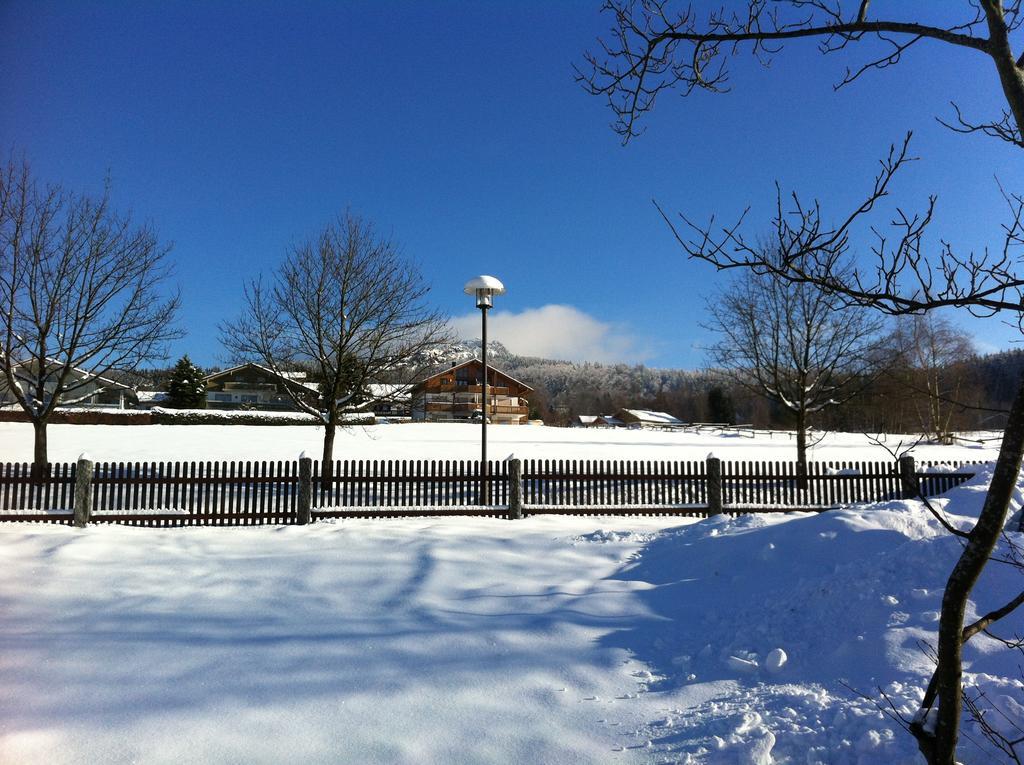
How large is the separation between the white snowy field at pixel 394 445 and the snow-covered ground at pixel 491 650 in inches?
602

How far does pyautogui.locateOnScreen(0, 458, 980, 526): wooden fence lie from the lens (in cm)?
1082

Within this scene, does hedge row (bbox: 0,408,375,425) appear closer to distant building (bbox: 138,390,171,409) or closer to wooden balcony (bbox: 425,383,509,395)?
distant building (bbox: 138,390,171,409)

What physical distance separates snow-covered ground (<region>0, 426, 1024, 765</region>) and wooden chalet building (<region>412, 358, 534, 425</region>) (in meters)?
47.3

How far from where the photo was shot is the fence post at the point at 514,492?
11.8m

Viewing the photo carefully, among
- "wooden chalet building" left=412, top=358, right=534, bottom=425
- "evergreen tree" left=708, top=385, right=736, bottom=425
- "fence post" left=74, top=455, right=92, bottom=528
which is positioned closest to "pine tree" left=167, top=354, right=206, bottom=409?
"wooden chalet building" left=412, top=358, right=534, bottom=425

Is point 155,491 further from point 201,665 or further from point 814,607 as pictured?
point 814,607

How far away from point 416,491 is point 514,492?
2.16 m

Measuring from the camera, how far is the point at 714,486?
41.0 feet

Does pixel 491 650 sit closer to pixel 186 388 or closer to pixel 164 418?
pixel 164 418

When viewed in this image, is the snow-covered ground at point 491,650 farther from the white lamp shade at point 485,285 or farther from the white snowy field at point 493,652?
the white lamp shade at point 485,285

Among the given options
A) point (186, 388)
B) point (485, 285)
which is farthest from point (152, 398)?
point (485, 285)

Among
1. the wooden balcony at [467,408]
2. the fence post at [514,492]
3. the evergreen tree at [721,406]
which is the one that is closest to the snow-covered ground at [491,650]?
the fence post at [514,492]

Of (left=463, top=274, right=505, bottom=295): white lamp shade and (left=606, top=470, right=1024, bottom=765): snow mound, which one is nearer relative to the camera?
(left=606, top=470, right=1024, bottom=765): snow mound

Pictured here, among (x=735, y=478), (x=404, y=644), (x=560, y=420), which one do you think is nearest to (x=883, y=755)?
(x=404, y=644)
